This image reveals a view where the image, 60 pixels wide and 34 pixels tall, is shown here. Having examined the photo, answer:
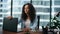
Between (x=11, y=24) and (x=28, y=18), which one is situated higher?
(x=28, y=18)

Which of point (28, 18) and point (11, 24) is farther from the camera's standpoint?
point (28, 18)

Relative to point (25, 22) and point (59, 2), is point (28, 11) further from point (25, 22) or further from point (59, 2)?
point (59, 2)

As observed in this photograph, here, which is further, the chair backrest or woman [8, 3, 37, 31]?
woman [8, 3, 37, 31]

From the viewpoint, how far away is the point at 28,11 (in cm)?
304

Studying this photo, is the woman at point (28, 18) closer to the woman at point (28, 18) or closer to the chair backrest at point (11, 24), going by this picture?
the woman at point (28, 18)

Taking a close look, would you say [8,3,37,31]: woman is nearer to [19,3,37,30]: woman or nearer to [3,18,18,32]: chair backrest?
[19,3,37,30]: woman

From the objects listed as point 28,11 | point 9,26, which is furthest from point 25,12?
point 9,26

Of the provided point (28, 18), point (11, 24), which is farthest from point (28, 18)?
point (11, 24)

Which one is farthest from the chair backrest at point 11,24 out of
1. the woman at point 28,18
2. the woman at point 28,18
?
the woman at point 28,18

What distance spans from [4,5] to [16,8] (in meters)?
0.57

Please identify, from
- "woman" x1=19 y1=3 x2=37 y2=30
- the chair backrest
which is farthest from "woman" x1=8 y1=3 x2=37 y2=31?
the chair backrest

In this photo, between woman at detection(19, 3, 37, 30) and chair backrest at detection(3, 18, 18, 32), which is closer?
chair backrest at detection(3, 18, 18, 32)

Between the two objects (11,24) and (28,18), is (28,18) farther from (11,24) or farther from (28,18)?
(11,24)

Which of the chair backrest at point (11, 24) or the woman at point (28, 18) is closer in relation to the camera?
the chair backrest at point (11, 24)
